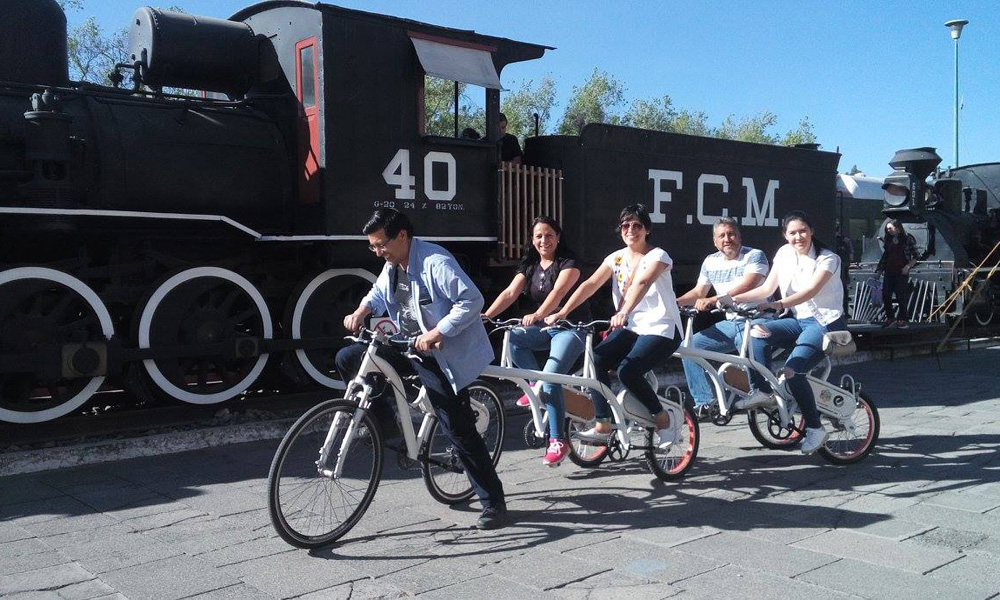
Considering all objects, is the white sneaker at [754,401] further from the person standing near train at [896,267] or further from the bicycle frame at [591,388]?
the person standing near train at [896,267]

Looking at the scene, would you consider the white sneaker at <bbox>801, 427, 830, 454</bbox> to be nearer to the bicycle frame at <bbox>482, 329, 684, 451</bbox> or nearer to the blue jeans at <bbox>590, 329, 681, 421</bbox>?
the bicycle frame at <bbox>482, 329, 684, 451</bbox>

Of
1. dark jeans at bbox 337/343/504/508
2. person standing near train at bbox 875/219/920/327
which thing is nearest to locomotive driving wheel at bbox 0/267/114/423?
dark jeans at bbox 337/343/504/508

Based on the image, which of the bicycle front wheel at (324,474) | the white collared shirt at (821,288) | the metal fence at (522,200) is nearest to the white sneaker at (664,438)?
the white collared shirt at (821,288)

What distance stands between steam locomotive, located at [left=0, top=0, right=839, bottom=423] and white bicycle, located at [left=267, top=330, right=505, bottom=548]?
291cm

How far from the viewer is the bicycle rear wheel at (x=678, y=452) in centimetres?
525

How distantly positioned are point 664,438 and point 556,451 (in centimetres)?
63

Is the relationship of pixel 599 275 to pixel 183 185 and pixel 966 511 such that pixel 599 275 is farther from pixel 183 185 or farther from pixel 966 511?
pixel 183 185

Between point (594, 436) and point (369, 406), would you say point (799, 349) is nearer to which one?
point (594, 436)

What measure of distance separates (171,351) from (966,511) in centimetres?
537

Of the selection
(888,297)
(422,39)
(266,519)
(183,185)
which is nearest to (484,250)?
(422,39)

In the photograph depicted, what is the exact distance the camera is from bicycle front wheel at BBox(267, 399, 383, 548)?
3947mm

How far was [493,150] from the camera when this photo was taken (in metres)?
8.51

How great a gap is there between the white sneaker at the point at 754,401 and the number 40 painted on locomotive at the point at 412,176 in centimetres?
349

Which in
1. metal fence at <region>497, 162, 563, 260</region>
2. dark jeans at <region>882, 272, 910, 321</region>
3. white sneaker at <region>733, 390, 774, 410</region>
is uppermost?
metal fence at <region>497, 162, 563, 260</region>
